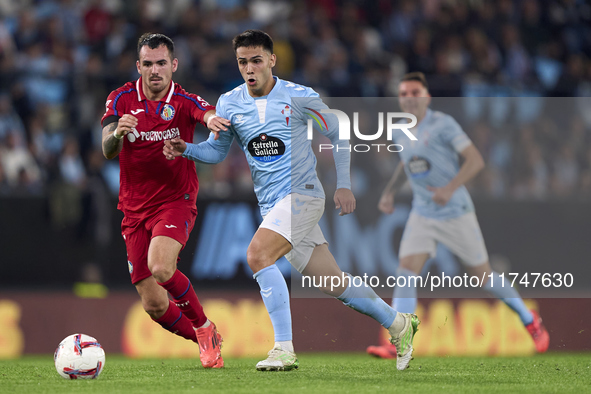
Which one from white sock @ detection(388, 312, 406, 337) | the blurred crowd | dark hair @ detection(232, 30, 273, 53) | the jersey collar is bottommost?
white sock @ detection(388, 312, 406, 337)

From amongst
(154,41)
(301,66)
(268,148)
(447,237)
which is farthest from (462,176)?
(301,66)

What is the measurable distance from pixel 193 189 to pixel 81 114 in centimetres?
369

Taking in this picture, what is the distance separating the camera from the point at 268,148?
5.80 meters

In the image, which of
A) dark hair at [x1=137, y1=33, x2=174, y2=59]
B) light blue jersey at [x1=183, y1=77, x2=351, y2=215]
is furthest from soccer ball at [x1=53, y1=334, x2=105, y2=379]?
dark hair at [x1=137, y1=33, x2=174, y2=59]

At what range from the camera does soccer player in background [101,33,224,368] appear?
20.3 feet

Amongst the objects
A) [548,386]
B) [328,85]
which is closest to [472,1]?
[328,85]

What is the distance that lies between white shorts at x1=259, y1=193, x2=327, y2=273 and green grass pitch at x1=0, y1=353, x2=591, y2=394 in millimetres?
843

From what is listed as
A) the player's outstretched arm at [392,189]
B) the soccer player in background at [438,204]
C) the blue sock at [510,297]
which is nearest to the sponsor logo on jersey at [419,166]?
the soccer player in background at [438,204]

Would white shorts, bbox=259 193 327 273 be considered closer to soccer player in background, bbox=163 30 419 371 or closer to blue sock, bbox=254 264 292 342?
soccer player in background, bbox=163 30 419 371

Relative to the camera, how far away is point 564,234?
8.26 m

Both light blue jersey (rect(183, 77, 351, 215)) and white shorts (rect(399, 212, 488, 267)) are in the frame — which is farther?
white shorts (rect(399, 212, 488, 267))

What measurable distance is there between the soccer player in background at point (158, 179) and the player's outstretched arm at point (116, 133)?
0.29 ft

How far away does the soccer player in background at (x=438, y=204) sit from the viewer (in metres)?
7.46

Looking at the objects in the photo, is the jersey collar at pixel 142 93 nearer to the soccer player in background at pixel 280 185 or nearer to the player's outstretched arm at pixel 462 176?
the soccer player in background at pixel 280 185
